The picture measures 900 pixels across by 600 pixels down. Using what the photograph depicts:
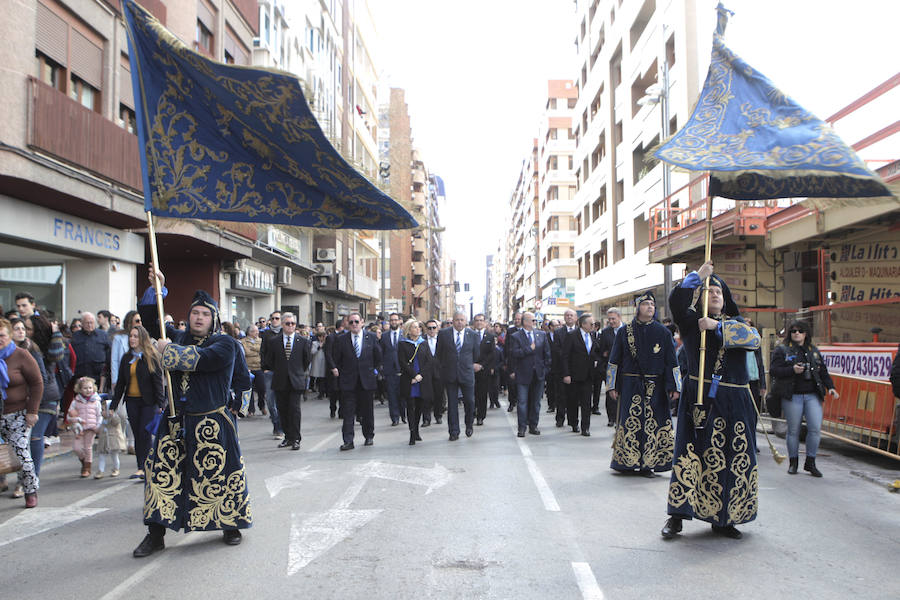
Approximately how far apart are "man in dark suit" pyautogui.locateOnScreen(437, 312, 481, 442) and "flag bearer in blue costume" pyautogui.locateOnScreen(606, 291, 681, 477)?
138 inches

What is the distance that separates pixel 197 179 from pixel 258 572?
2868 millimetres

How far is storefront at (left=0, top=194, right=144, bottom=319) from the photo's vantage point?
13891 millimetres

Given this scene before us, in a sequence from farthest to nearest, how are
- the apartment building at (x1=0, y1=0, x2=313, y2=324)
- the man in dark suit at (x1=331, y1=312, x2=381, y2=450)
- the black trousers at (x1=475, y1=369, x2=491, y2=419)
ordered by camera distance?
1. the black trousers at (x1=475, y1=369, x2=491, y2=419)
2. the apartment building at (x1=0, y1=0, x2=313, y2=324)
3. the man in dark suit at (x1=331, y1=312, x2=381, y2=450)

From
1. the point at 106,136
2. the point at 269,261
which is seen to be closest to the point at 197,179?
the point at 106,136

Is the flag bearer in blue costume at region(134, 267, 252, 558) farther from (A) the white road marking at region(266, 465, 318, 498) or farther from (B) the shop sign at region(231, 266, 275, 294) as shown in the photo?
(B) the shop sign at region(231, 266, 275, 294)

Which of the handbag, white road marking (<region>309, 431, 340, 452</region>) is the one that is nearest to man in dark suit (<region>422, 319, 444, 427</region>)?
white road marking (<region>309, 431, 340, 452</region>)

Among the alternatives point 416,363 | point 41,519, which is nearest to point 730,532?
point 41,519

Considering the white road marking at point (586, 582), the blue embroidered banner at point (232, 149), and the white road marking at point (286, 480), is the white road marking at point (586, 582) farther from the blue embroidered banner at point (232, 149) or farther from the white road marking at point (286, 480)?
the white road marking at point (286, 480)

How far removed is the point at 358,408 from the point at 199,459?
5.63 meters

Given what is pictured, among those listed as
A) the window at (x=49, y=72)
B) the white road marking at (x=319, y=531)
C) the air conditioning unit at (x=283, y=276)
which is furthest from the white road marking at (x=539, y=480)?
the air conditioning unit at (x=283, y=276)

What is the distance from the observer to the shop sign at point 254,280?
80.6ft

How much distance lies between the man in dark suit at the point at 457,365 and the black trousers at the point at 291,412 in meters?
2.32

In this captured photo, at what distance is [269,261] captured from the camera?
27.8 meters

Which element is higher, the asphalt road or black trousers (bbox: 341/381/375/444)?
black trousers (bbox: 341/381/375/444)
